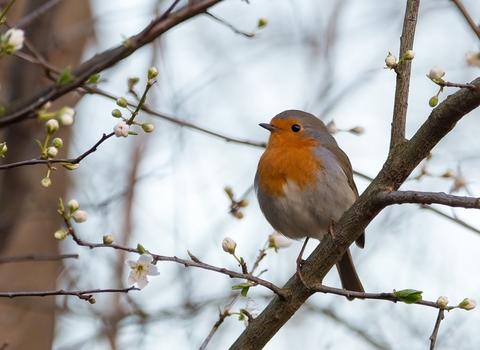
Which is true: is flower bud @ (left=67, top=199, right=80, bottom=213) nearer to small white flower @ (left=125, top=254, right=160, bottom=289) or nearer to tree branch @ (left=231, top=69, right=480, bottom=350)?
small white flower @ (left=125, top=254, right=160, bottom=289)

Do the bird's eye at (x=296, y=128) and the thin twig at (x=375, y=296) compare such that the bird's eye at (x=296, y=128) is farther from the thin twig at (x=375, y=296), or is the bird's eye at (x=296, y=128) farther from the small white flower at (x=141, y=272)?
the small white flower at (x=141, y=272)

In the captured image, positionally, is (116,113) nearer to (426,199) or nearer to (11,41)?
(11,41)

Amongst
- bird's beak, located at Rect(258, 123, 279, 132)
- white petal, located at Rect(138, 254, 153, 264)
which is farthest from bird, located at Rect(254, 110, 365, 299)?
white petal, located at Rect(138, 254, 153, 264)

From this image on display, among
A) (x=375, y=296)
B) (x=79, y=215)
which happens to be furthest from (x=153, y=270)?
(x=375, y=296)

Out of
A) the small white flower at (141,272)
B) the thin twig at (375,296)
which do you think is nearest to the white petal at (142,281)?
the small white flower at (141,272)

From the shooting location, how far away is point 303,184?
4.52 m

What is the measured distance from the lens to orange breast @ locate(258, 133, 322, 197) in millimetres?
4551

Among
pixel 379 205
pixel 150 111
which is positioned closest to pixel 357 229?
pixel 379 205

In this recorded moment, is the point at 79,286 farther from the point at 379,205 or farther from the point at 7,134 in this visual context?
the point at 379,205

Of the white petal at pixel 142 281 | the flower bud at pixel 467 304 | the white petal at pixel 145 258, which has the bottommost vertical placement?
the white petal at pixel 142 281

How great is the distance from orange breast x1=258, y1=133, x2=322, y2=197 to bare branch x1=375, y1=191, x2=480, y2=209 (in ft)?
5.73

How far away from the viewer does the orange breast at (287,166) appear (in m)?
4.55

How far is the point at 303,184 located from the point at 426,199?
84.1 inches

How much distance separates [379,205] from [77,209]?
4.06ft
